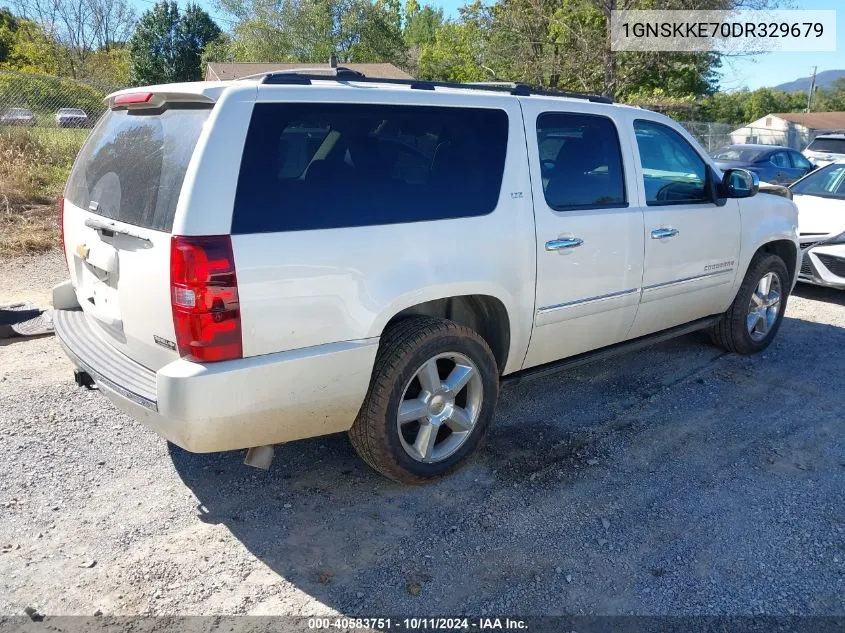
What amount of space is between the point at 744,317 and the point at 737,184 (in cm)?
113

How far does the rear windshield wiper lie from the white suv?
21mm

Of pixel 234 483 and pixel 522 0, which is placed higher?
pixel 522 0

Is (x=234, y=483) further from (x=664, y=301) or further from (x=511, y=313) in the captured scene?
(x=664, y=301)

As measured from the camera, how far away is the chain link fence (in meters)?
11.6

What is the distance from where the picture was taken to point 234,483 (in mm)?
3662

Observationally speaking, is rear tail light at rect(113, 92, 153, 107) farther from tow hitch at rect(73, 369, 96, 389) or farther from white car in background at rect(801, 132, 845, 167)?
white car in background at rect(801, 132, 845, 167)

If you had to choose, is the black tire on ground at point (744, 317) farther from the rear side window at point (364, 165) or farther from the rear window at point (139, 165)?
the rear window at point (139, 165)

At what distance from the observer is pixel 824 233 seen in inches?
300

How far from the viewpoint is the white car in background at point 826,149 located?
17406mm

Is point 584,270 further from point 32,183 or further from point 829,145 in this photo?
point 829,145

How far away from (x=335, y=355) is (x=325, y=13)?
33.2 meters

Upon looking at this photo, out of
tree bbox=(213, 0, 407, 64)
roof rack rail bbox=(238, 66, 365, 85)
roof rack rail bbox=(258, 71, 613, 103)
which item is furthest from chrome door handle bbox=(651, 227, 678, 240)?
tree bbox=(213, 0, 407, 64)

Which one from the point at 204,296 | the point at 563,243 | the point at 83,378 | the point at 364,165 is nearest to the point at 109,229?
the point at 204,296

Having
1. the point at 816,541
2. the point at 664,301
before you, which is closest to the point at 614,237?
the point at 664,301
